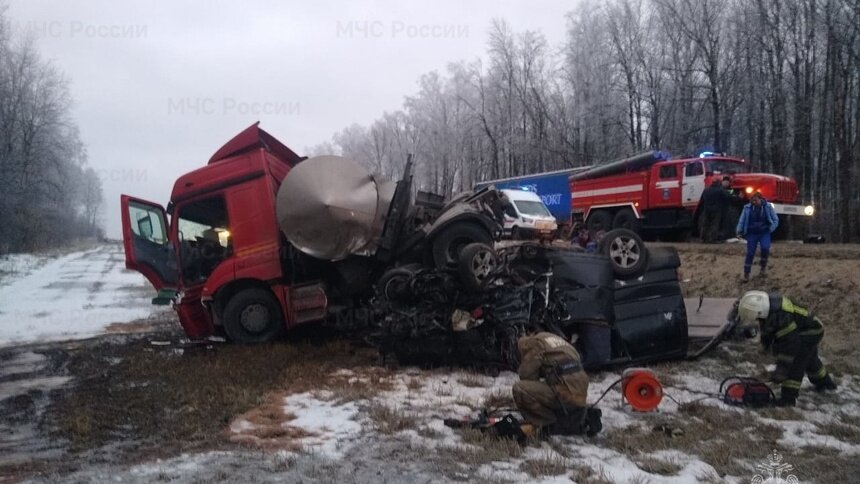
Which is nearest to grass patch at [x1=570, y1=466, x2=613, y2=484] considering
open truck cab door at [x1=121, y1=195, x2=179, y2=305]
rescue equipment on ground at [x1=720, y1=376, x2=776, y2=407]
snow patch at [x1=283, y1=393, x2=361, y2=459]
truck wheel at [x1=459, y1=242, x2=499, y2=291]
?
snow patch at [x1=283, y1=393, x2=361, y2=459]

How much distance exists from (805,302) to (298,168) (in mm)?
7561

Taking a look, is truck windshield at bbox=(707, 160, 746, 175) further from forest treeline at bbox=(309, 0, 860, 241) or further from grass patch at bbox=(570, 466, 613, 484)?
grass patch at bbox=(570, 466, 613, 484)

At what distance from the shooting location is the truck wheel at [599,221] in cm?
1909

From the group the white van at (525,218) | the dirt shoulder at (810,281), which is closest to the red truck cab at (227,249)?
the dirt shoulder at (810,281)

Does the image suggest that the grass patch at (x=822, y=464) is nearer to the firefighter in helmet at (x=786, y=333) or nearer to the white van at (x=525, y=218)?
the firefighter in helmet at (x=786, y=333)

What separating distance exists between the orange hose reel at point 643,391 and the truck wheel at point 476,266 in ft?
7.52

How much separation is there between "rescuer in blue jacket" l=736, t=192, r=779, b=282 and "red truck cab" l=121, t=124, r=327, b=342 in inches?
269

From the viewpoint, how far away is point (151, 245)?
9.09 metres

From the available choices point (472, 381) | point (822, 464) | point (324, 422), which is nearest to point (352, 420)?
point (324, 422)

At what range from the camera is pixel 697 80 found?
30.4 metres

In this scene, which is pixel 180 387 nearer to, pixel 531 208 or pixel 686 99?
pixel 531 208

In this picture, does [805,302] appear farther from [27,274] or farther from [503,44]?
[503,44]

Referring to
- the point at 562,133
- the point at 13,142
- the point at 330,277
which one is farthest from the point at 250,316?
the point at 13,142

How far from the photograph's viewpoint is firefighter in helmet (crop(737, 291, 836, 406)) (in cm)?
566
